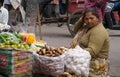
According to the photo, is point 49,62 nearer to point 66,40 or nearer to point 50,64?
point 50,64

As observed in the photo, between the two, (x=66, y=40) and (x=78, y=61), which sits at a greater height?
(x=78, y=61)

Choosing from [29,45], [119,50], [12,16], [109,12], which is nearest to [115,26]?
[109,12]

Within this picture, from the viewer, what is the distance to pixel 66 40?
13.8 m

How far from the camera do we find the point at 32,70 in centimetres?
585

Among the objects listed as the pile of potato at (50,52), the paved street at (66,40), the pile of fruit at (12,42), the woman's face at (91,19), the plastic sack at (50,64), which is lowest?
the paved street at (66,40)

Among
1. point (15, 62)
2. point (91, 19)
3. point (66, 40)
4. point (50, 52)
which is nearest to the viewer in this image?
point (15, 62)

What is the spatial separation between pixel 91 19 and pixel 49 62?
791mm

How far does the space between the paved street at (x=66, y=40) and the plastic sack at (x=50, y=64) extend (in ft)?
10.6

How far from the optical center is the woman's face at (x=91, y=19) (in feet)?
19.3

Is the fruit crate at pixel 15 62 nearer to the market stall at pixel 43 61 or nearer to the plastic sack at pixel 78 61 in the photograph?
the market stall at pixel 43 61

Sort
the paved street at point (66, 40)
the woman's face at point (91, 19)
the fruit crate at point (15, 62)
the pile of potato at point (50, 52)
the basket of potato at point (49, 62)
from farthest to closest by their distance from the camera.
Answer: the paved street at point (66, 40) < the woman's face at point (91, 19) < the pile of potato at point (50, 52) < the basket of potato at point (49, 62) < the fruit crate at point (15, 62)

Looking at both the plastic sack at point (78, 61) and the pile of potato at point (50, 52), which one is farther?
the pile of potato at point (50, 52)

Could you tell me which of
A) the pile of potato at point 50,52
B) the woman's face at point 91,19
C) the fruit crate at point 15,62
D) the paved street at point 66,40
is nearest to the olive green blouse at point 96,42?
the woman's face at point 91,19

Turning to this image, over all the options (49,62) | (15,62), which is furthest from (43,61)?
(15,62)
